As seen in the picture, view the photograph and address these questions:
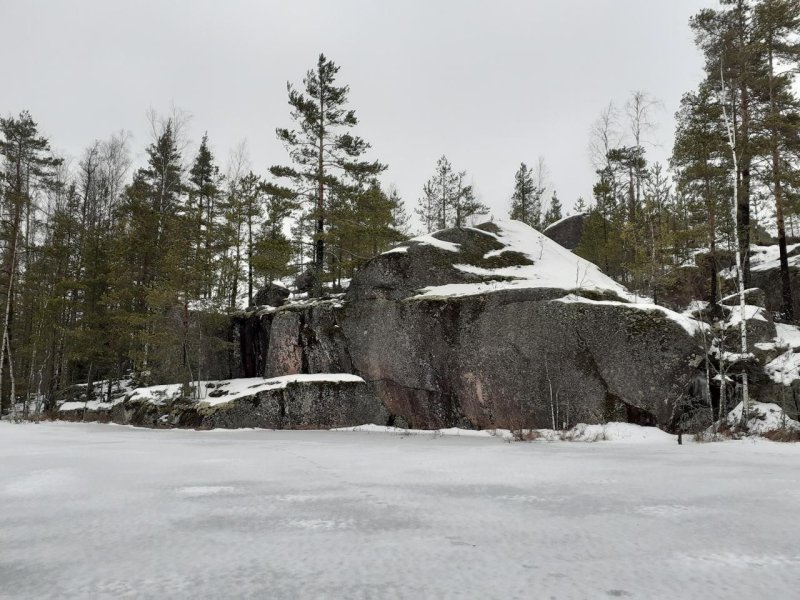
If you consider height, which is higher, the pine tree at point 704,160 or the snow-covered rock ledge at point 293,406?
the pine tree at point 704,160

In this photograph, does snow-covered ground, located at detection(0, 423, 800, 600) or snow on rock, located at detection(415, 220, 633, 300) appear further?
snow on rock, located at detection(415, 220, 633, 300)

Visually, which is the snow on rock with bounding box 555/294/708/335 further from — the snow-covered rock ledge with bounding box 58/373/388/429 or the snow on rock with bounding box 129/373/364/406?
the snow on rock with bounding box 129/373/364/406

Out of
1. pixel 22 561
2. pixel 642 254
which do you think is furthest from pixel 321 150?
pixel 22 561

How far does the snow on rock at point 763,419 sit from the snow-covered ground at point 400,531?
5.70 metres

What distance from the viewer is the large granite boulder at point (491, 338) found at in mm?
12008

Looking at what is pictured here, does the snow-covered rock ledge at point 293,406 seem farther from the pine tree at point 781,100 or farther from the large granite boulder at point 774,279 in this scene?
the large granite boulder at point 774,279

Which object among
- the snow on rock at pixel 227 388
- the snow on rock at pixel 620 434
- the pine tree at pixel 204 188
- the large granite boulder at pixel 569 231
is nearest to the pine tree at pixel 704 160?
the snow on rock at pixel 620 434

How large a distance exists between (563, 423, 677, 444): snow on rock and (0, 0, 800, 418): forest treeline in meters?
6.91

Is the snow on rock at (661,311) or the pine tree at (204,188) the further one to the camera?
the pine tree at (204,188)

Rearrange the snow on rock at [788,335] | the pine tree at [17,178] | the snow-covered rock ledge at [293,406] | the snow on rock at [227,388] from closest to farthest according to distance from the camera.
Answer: the snow on rock at [788,335], the snow-covered rock ledge at [293,406], the snow on rock at [227,388], the pine tree at [17,178]

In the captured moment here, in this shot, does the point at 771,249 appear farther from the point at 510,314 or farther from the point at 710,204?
the point at 510,314

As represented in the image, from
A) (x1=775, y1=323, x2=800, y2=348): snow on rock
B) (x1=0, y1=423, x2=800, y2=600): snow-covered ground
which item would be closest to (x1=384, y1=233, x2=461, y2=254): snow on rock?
(x1=775, y1=323, x2=800, y2=348): snow on rock

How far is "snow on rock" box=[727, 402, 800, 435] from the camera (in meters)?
10.7

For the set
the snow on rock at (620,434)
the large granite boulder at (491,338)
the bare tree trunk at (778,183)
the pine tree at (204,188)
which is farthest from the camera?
the pine tree at (204,188)
